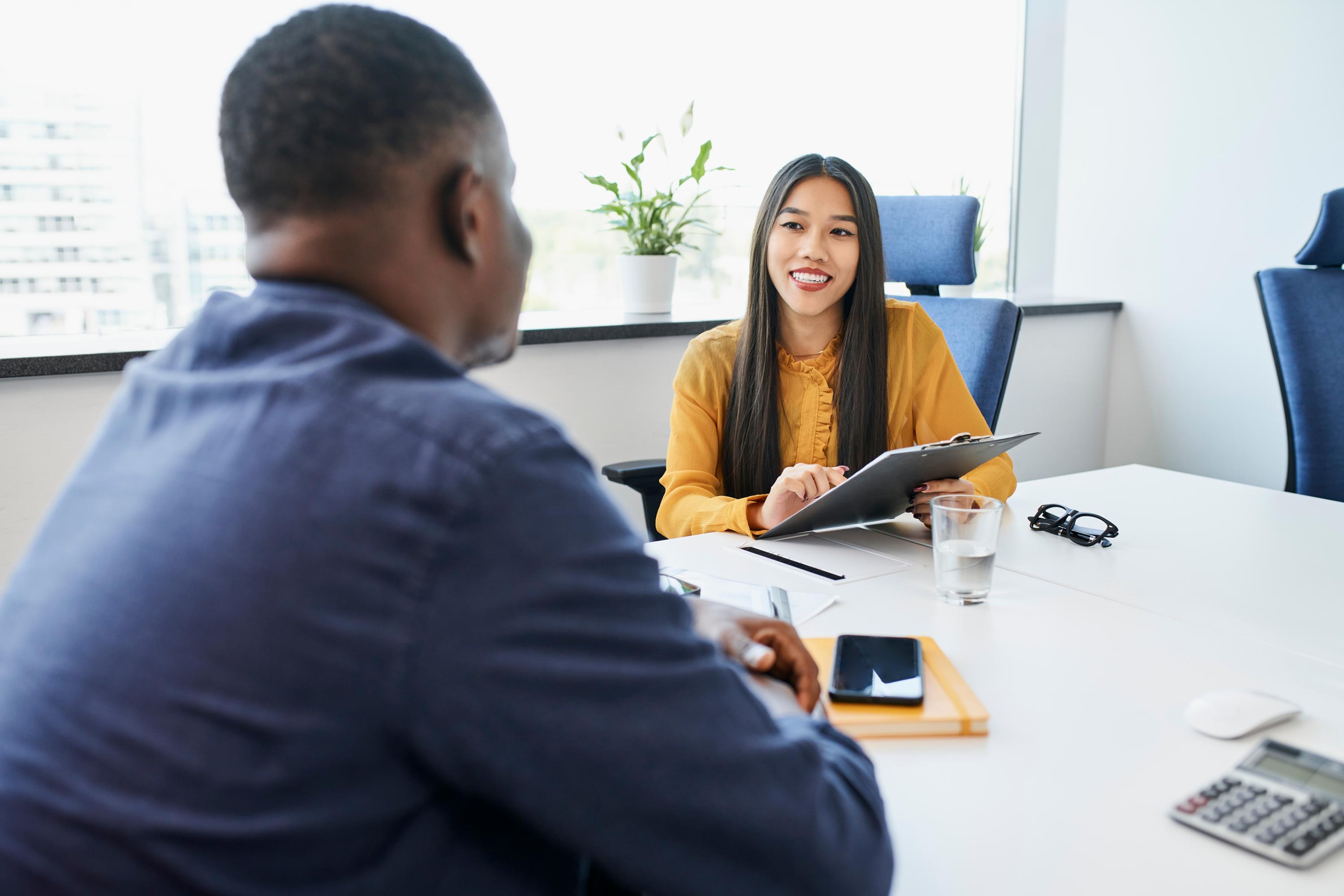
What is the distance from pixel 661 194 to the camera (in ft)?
9.09

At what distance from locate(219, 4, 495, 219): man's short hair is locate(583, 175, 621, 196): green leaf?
2.10 metres

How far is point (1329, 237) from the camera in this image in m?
2.20

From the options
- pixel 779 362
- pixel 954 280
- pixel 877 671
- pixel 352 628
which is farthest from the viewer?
pixel 954 280

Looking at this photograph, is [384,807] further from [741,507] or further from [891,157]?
[891,157]

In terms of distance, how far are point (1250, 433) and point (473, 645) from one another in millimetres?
3417

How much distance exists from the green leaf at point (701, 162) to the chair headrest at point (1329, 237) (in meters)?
1.41

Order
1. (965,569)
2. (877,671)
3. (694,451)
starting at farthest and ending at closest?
(694,451)
(965,569)
(877,671)

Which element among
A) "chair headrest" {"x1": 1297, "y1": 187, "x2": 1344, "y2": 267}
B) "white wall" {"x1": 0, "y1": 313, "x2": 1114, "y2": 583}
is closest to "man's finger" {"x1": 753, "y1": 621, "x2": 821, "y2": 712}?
"white wall" {"x1": 0, "y1": 313, "x2": 1114, "y2": 583}

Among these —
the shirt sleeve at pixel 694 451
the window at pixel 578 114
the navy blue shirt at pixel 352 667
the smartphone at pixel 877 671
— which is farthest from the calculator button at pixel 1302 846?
the window at pixel 578 114

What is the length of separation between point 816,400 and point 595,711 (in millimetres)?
1478

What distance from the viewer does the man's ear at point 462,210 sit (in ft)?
1.95

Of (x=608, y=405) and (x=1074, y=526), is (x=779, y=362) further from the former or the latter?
(x=608, y=405)

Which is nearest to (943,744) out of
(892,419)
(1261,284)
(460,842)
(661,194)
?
(460,842)

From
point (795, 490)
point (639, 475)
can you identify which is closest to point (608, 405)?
point (639, 475)
